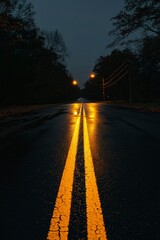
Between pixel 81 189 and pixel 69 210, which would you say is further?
pixel 81 189

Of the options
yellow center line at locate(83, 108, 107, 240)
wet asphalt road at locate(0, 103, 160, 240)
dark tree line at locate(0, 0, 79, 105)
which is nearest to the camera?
yellow center line at locate(83, 108, 107, 240)

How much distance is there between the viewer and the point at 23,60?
2184 inches

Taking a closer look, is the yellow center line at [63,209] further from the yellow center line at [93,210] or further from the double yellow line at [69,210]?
the yellow center line at [93,210]

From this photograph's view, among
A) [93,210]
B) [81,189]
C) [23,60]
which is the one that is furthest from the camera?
[23,60]

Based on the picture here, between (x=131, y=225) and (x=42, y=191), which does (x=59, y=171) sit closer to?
(x=42, y=191)

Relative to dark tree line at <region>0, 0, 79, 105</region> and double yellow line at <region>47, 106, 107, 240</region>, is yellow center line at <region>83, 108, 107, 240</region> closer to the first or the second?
double yellow line at <region>47, 106, 107, 240</region>

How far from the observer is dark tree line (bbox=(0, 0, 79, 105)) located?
67.4ft

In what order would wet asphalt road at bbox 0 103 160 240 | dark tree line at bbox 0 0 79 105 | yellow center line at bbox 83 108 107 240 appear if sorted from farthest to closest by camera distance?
dark tree line at bbox 0 0 79 105 < wet asphalt road at bbox 0 103 160 240 < yellow center line at bbox 83 108 107 240

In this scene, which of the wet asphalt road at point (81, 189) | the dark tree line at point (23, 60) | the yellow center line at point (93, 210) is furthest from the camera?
the dark tree line at point (23, 60)

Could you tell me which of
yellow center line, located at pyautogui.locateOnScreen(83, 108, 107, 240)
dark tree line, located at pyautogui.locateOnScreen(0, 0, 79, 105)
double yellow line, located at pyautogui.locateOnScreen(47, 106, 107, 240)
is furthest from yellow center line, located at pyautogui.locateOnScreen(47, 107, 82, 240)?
dark tree line, located at pyautogui.locateOnScreen(0, 0, 79, 105)

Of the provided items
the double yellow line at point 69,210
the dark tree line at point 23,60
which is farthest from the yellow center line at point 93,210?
the dark tree line at point 23,60

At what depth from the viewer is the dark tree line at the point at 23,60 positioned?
20541mm

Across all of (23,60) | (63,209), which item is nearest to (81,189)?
(63,209)

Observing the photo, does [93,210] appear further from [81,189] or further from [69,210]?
[81,189]
